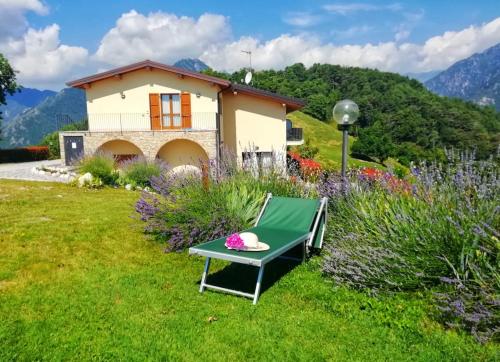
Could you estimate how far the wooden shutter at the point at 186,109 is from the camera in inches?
774

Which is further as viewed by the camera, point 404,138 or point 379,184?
point 404,138

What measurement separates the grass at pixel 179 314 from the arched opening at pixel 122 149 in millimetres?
14328

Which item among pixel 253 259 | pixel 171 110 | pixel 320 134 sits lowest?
pixel 253 259

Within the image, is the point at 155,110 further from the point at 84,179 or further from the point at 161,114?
the point at 84,179

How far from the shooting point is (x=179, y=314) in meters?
3.95

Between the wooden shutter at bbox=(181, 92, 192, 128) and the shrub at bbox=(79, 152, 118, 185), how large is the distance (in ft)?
21.5

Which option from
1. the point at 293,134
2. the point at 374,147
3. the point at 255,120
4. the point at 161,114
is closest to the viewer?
the point at 161,114

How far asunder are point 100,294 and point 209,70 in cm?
4898

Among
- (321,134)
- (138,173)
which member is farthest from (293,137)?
(321,134)

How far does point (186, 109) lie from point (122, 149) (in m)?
4.16

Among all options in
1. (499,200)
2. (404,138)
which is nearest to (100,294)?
(499,200)

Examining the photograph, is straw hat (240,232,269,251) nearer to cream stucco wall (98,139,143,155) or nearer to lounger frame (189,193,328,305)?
lounger frame (189,193,328,305)

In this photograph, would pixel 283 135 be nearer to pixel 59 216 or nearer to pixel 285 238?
pixel 59 216

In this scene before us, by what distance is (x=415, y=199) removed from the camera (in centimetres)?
470
